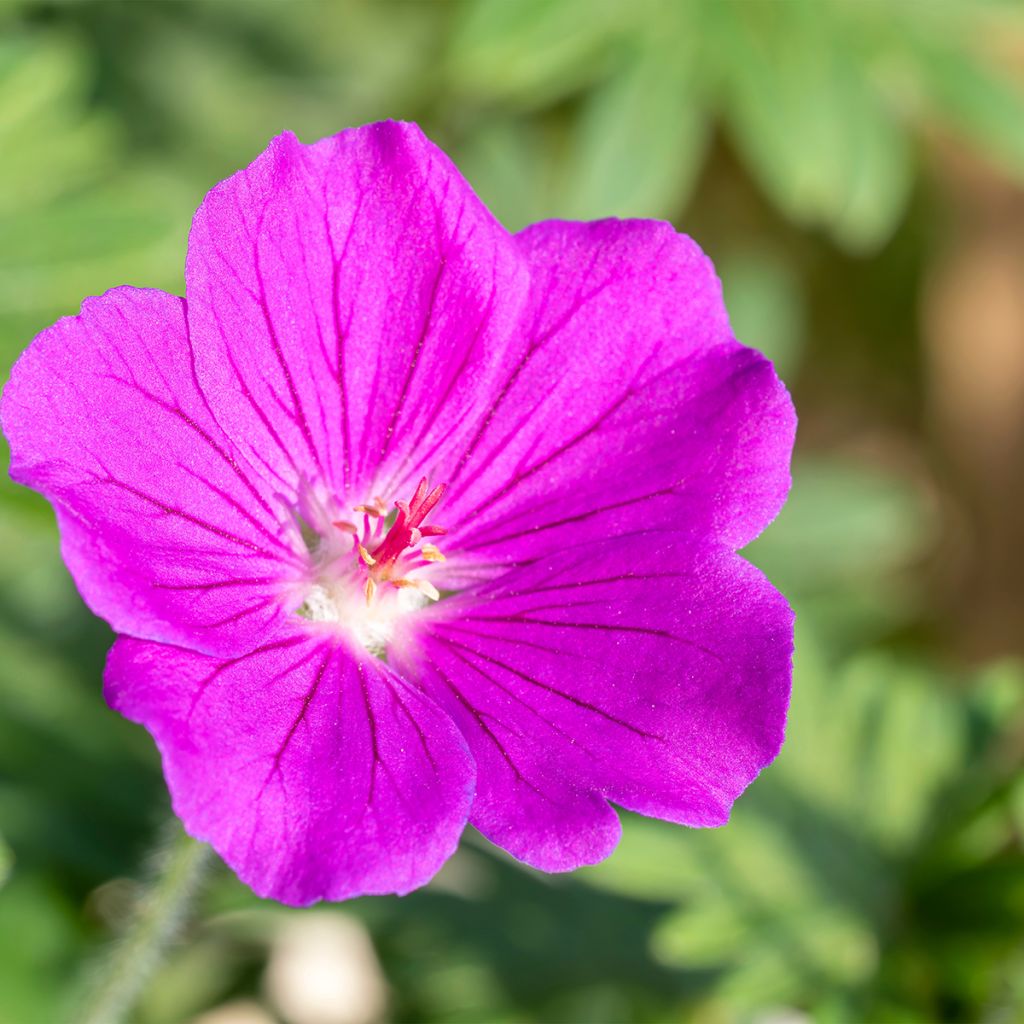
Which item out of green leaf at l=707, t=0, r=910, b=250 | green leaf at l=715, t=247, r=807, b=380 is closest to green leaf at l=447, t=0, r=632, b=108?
green leaf at l=707, t=0, r=910, b=250

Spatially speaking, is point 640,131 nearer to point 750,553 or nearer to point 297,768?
point 750,553

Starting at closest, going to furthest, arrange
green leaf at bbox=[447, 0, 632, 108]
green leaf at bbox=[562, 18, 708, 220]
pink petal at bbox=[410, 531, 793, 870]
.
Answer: pink petal at bbox=[410, 531, 793, 870] < green leaf at bbox=[447, 0, 632, 108] < green leaf at bbox=[562, 18, 708, 220]

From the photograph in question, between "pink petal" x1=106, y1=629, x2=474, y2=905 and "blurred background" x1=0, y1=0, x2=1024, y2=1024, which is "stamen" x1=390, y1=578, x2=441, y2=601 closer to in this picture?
"pink petal" x1=106, y1=629, x2=474, y2=905

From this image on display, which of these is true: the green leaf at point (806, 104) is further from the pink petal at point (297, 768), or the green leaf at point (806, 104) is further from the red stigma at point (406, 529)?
the pink petal at point (297, 768)

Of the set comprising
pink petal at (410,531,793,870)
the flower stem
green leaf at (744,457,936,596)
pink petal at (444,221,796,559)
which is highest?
green leaf at (744,457,936,596)

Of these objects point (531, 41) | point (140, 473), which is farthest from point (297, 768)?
point (531, 41)

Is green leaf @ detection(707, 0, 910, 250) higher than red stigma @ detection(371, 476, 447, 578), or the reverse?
green leaf @ detection(707, 0, 910, 250)

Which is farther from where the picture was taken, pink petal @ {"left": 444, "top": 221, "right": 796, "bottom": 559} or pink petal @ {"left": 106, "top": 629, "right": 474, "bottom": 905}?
Answer: pink petal @ {"left": 444, "top": 221, "right": 796, "bottom": 559}

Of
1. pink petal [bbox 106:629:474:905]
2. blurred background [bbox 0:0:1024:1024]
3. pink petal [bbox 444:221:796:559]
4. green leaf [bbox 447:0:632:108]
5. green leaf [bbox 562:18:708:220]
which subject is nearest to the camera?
pink petal [bbox 106:629:474:905]
